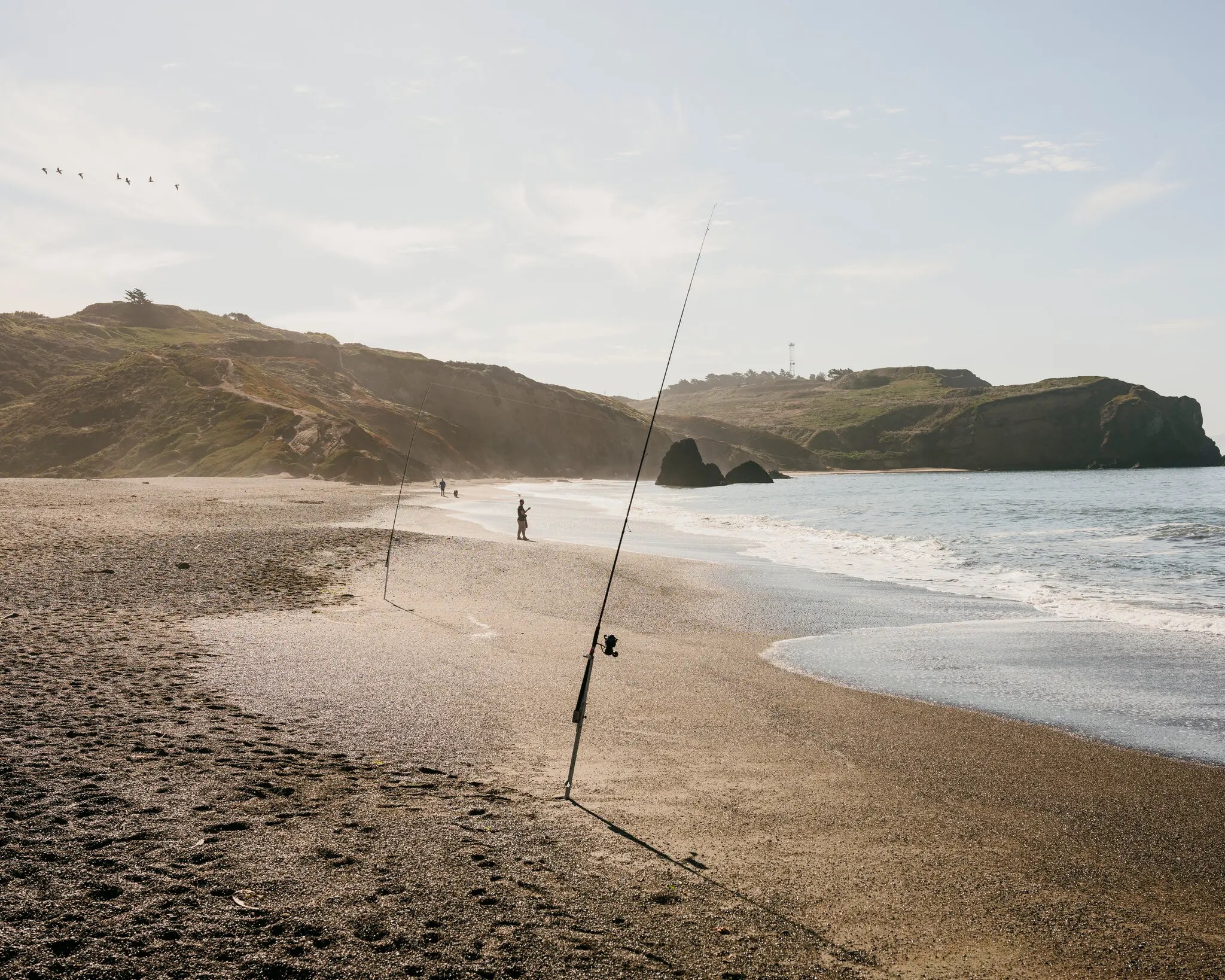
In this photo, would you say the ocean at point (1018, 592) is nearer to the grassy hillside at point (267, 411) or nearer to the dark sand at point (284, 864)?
the dark sand at point (284, 864)

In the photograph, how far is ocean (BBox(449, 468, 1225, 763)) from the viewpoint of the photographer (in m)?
9.74

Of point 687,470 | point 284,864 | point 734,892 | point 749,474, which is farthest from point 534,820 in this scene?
point 749,474

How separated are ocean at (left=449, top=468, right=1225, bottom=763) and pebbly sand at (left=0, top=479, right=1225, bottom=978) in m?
1.20

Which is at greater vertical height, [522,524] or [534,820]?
[522,524]

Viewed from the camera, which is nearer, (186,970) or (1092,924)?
(186,970)

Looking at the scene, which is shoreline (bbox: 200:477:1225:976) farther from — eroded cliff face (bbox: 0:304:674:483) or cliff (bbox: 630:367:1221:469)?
cliff (bbox: 630:367:1221:469)

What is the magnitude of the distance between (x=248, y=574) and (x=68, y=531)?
7.85 m

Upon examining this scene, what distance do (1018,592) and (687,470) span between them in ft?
256

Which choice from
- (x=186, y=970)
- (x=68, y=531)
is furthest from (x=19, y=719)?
(x=68, y=531)

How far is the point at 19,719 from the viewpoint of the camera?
6.75 m

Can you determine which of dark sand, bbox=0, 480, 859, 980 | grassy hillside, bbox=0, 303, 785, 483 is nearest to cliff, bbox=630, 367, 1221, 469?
grassy hillside, bbox=0, 303, 785, 483

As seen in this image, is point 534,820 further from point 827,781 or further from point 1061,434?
point 1061,434

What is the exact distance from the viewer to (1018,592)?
1777 centimetres

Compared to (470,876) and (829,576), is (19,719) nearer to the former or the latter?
(470,876)
